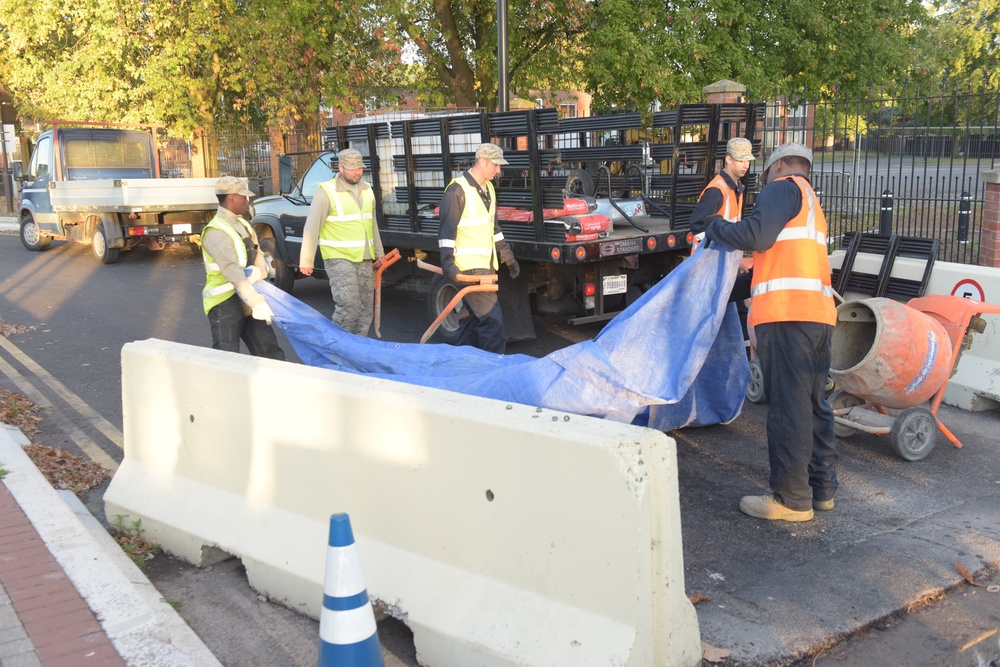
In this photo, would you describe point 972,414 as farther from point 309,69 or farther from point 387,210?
point 309,69

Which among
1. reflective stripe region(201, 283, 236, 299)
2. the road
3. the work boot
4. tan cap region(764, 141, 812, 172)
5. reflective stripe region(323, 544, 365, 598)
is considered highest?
tan cap region(764, 141, 812, 172)

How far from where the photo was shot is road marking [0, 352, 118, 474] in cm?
616

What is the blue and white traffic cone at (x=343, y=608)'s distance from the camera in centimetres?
298

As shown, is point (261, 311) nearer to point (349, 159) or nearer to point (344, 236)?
point (344, 236)

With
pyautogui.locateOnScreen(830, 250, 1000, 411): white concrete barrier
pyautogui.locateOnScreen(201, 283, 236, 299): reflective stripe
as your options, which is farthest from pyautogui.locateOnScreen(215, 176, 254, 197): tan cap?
pyautogui.locateOnScreen(830, 250, 1000, 411): white concrete barrier

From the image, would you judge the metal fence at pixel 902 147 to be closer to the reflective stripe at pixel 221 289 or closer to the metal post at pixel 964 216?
the metal post at pixel 964 216

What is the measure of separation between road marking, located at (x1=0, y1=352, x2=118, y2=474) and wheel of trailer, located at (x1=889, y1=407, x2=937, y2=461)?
16.2 feet

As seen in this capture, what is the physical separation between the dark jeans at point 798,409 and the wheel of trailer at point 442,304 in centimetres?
450

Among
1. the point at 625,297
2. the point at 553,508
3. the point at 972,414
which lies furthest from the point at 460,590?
the point at 625,297

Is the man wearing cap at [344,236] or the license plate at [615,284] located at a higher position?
the man wearing cap at [344,236]

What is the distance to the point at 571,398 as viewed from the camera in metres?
4.89

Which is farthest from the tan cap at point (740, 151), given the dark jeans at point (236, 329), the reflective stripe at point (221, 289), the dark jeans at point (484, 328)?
the reflective stripe at point (221, 289)

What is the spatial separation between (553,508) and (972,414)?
485 centimetres

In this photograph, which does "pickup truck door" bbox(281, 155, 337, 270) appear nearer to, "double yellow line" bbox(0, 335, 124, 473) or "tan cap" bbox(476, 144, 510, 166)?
"double yellow line" bbox(0, 335, 124, 473)
